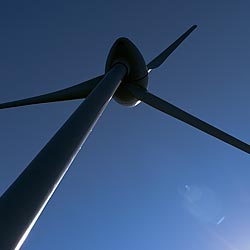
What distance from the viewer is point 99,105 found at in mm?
12016

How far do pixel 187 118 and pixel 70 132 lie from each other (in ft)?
22.2

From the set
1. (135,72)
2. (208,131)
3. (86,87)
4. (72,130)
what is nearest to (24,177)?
(72,130)

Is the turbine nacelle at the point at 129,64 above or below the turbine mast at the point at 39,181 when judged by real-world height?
above

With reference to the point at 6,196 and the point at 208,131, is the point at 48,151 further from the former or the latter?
the point at 208,131

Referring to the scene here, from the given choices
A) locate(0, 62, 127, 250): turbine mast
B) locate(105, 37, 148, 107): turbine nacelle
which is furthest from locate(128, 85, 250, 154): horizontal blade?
locate(0, 62, 127, 250): turbine mast

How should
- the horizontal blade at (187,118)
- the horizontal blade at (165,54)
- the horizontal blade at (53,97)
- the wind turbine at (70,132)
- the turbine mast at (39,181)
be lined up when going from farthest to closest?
the horizontal blade at (165,54), the horizontal blade at (53,97), the horizontal blade at (187,118), the wind turbine at (70,132), the turbine mast at (39,181)

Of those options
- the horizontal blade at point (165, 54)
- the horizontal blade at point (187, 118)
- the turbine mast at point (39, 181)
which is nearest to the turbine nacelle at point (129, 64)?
the horizontal blade at point (187, 118)

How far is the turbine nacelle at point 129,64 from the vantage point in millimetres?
18328

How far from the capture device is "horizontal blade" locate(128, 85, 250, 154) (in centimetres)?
1371

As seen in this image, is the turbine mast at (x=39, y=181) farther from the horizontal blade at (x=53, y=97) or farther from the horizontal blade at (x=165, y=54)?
the horizontal blade at (x=165, y=54)

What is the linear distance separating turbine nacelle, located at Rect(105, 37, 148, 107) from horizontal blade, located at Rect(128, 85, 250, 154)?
551 mm

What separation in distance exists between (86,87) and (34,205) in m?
10.5

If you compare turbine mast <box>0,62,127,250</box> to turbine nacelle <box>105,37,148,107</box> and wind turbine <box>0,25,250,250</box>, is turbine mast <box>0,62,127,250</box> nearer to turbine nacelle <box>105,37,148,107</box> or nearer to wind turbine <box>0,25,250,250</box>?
wind turbine <box>0,25,250,250</box>

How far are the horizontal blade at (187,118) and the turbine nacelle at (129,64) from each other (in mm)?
551
